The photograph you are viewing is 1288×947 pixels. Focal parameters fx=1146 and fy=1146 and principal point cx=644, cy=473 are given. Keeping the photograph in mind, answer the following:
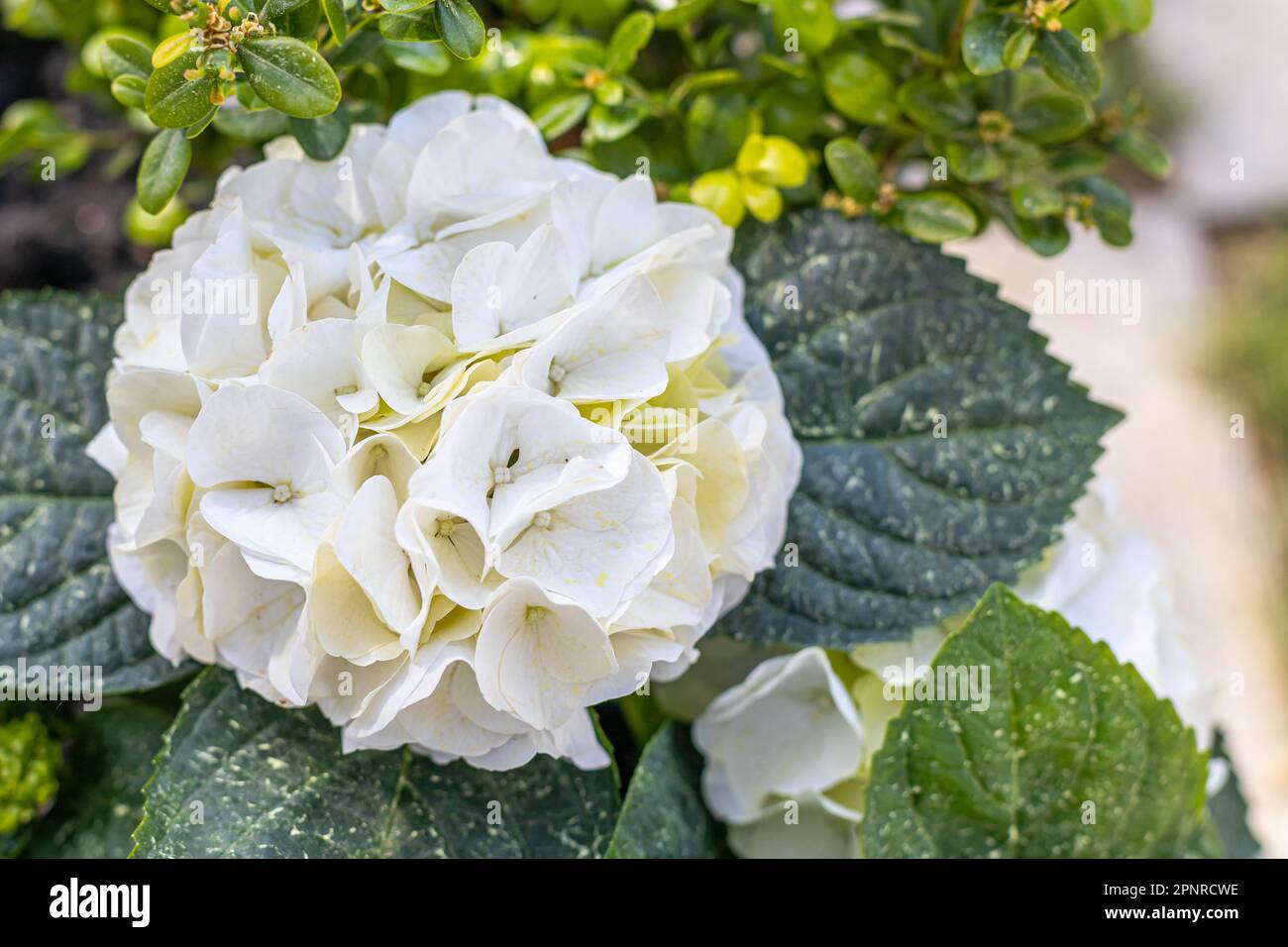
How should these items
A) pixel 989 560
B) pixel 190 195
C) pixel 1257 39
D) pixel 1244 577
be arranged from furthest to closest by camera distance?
pixel 1257 39 < pixel 1244 577 < pixel 190 195 < pixel 989 560

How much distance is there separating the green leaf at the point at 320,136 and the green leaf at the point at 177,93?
0.05 m

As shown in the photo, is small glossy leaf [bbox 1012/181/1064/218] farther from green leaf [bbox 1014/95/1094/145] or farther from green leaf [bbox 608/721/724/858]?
green leaf [bbox 608/721/724/858]

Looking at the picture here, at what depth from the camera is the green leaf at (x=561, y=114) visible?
442 millimetres

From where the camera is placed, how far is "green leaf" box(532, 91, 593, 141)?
0.44 metres

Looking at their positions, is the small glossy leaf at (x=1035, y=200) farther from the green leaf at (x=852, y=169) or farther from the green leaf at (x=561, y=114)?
the green leaf at (x=561, y=114)

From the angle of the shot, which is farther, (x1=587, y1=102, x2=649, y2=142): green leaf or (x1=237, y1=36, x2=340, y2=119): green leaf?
(x1=587, y1=102, x2=649, y2=142): green leaf

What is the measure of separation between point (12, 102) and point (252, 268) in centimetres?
46

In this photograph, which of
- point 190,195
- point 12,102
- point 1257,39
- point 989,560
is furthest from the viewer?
point 1257,39

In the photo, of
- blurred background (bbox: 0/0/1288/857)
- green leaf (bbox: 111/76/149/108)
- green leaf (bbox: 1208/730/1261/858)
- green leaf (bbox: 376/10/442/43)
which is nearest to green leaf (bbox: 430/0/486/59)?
green leaf (bbox: 376/10/442/43)

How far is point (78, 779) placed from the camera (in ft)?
1.60

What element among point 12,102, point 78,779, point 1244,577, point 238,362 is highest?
point 238,362

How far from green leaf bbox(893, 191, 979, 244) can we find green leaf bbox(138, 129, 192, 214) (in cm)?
27

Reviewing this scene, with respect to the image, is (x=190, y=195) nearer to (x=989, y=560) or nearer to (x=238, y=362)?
(x=238, y=362)
